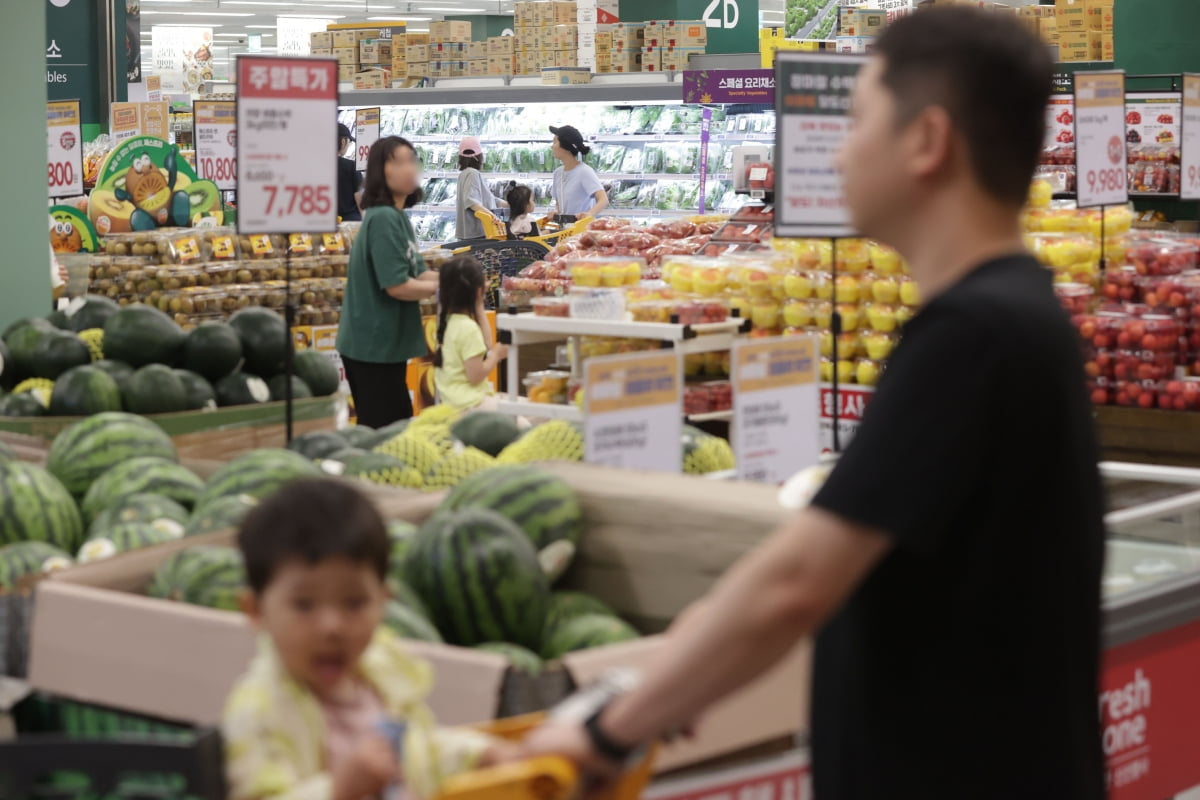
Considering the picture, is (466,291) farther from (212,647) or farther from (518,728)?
(518,728)

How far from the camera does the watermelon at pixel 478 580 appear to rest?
2.06 metres

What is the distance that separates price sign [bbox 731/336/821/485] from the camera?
9.41 feet

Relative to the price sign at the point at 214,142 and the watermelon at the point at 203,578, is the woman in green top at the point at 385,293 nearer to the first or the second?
the price sign at the point at 214,142

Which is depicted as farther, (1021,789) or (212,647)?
(212,647)

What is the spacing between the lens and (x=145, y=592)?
7.07 feet

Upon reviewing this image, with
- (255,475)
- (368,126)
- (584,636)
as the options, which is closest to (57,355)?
(255,475)

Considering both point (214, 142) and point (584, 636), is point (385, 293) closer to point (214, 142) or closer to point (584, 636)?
point (214, 142)

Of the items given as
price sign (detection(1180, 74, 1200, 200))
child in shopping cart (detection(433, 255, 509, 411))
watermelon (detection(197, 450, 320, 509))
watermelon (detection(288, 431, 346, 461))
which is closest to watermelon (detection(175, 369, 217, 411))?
watermelon (detection(288, 431, 346, 461))

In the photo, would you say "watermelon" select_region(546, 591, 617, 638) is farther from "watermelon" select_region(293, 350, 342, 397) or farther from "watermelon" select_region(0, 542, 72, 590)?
"watermelon" select_region(293, 350, 342, 397)

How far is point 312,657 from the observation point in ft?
4.73

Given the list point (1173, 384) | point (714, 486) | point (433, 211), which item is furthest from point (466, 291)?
point (433, 211)

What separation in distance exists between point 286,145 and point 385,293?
7.47 ft

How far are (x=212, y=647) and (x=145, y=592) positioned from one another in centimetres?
37

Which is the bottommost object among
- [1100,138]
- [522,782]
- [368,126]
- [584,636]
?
[584,636]
